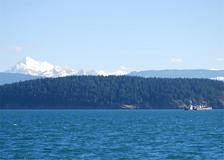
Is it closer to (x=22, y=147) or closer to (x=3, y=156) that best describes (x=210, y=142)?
(x=22, y=147)

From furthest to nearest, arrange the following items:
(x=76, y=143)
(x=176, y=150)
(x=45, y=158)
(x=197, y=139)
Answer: (x=197, y=139) < (x=76, y=143) < (x=176, y=150) < (x=45, y=158)

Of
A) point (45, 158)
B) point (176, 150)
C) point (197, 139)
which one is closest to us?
point (45, 158)

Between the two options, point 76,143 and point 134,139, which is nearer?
point 76,143

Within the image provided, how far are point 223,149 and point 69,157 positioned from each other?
15568 mm

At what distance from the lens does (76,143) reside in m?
70.1

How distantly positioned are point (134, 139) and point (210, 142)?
927 centimetres

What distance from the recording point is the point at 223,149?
63438 mm

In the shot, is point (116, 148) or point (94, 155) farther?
point (116, 148)

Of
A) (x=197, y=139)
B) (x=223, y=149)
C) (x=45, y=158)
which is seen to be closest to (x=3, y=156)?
(x=45, y=158)

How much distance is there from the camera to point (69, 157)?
2211 inches

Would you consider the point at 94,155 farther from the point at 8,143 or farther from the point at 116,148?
the point at 8,143

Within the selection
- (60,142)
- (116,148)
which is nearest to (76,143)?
(60,142)

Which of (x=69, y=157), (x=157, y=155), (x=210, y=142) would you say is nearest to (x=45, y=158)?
(x=69, y=157)

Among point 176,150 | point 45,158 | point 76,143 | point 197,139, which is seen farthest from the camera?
point 197,139
